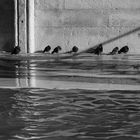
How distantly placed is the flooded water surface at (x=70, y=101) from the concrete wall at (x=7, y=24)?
8.68 ft

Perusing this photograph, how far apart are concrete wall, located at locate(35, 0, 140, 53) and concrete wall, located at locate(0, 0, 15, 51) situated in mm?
809

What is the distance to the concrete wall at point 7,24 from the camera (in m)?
15.9

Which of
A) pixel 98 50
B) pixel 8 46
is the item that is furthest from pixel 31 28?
pixel 98 50

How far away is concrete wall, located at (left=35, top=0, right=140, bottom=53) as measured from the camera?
15641 mm

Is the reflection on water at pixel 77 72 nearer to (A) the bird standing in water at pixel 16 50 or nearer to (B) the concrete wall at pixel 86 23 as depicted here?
(B) the concrete wall at pixel 86 23

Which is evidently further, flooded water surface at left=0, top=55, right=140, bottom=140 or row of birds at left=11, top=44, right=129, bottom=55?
row of birds at left=11, top=44, right=129, bottom=55

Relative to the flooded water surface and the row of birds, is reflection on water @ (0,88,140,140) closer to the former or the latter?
the flooded water surface

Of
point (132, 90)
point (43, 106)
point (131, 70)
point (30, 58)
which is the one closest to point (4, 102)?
point (43, 106)

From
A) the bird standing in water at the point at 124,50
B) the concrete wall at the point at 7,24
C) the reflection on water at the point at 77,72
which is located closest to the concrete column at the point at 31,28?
the concrete wall at the point at 7,24

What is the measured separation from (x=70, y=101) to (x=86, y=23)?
7415 mm

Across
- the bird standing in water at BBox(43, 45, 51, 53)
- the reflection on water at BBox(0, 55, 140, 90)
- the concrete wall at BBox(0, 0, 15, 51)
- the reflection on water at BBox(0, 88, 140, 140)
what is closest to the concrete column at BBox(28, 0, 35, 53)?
the bird standing in water at BBox(43, 45, 51, 53)

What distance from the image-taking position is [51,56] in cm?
1528

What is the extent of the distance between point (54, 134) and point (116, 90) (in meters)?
3.14

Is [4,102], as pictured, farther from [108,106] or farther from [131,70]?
[131,70]
